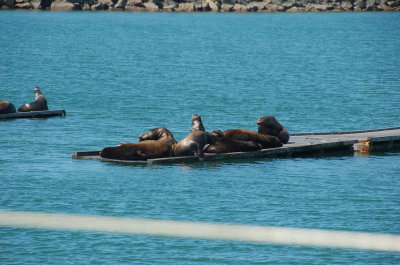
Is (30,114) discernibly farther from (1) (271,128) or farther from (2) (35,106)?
(1) (271,128)

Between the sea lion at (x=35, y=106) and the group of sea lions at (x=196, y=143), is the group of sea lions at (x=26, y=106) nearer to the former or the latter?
the sea lion at (x=35, y=106)

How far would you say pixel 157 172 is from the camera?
20.9 meters

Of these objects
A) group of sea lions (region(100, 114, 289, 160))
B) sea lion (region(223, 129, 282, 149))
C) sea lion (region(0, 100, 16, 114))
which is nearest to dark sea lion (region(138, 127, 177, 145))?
group of sea lions (region(100, 114, 289, 160))

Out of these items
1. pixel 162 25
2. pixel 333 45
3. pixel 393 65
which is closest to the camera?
pixel 393 65

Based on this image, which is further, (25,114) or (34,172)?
(25,114)

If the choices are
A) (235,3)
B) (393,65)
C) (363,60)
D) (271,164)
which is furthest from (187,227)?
(235,3)

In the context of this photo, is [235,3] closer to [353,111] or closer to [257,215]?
[353,111]

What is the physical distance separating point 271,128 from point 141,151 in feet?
12.7

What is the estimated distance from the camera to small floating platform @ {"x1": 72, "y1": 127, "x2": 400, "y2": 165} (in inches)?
865

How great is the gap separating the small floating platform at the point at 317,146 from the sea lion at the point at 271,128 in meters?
0.23

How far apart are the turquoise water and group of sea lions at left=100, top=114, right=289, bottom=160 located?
406 millimetres

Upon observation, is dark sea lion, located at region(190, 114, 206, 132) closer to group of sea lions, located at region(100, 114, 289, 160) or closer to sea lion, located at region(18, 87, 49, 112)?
group of sea lions, located at region(100, 114, 289, 160)

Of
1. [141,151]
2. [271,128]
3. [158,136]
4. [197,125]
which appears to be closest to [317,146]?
[271,128]

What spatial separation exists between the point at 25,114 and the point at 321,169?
12065 mm
